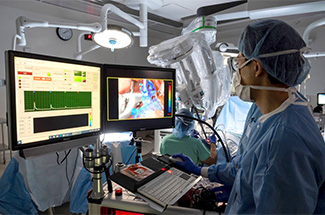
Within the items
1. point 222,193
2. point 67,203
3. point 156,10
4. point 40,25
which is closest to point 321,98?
point 156,10

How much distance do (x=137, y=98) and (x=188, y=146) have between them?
0.82 meters

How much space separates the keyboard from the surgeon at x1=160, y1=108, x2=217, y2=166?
0.81 metres

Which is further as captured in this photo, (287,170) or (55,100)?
(55,100)

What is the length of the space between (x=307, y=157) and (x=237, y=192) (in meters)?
0.29

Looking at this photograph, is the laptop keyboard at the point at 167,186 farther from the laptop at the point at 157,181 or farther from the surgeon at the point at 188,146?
the surgeon at the point at 188,146

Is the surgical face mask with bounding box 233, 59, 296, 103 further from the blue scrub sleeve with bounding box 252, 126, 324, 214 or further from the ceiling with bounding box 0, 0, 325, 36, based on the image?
the ceiling with bounding box 0, 0, 325, 36

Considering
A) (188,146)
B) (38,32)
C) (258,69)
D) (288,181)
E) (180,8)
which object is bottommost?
(188,146)

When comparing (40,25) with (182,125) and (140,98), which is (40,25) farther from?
(182,125)

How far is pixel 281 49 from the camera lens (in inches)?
34.4

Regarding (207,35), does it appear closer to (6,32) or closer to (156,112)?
(156,112)

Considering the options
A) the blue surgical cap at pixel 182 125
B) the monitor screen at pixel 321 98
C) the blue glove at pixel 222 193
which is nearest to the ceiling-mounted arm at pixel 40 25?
the blue surgical cap at pixel 182 125

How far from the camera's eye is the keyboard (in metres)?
0.84

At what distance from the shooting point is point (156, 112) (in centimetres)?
132

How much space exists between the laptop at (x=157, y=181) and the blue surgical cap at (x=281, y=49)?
0.60 meters
